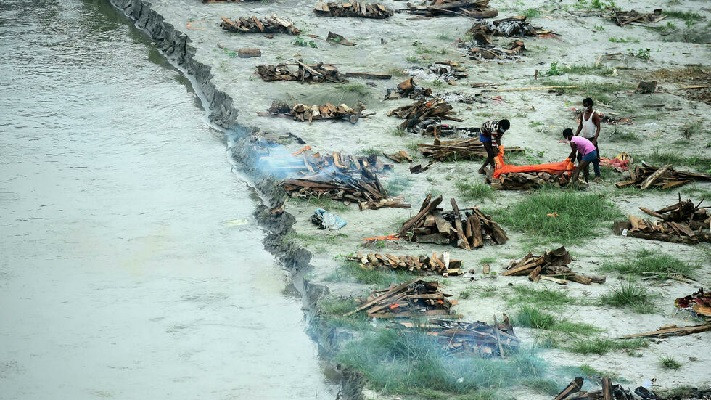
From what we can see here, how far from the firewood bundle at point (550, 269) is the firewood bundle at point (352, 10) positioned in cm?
1596

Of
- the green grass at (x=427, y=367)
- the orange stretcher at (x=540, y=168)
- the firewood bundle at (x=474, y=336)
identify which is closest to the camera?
the green grass at (x=427, y=367)

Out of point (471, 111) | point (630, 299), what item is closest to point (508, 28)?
point (471, 111)

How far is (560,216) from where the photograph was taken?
15148 mm

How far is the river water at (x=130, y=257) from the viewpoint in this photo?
38.4 feet

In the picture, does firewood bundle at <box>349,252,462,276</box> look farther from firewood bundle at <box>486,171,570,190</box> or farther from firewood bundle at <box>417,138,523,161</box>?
firewood bundle at <box>417,138,523,161</box>

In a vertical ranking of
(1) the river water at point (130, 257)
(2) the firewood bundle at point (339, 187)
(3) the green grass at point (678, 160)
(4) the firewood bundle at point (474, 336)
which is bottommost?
(1) the river water at point (130, 257)

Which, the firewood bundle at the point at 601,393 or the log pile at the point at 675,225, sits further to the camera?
the log pile at the point at 675,225

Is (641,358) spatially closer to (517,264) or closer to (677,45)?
(517,264)

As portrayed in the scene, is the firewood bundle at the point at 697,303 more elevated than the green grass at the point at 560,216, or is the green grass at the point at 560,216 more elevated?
the firewood bundle at the point at 697,303

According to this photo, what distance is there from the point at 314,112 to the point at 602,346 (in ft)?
33.3

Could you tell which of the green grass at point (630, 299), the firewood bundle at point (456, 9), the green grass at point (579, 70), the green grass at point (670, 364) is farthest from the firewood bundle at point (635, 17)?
the green grass at point (670, 364)

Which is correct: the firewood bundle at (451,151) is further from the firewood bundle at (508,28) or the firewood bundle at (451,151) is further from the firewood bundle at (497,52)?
the firewood bundle at (508,28)

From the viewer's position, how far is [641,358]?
10.7 m

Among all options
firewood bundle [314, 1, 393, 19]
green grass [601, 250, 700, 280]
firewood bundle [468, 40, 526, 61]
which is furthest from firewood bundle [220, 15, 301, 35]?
green grass [601, 250, 700, 280]
